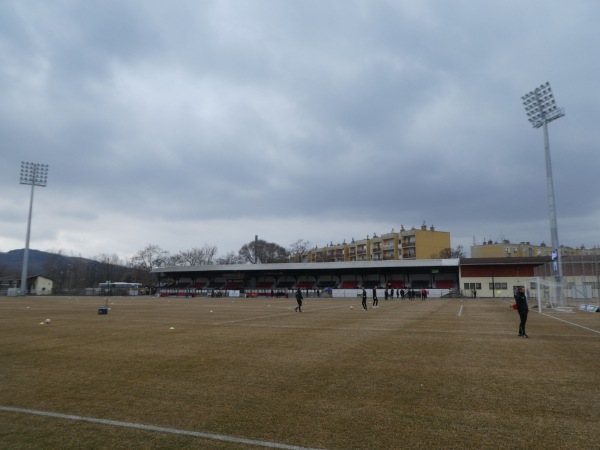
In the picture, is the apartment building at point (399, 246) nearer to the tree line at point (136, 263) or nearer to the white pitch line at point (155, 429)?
the tree line at point (136, 263)

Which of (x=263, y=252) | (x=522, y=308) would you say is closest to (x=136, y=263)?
(x=263, y=252)

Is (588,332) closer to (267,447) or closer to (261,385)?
(261,385)

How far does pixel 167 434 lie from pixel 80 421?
154 cm

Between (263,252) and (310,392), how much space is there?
131 metres

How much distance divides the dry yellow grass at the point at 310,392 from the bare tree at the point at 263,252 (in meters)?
123

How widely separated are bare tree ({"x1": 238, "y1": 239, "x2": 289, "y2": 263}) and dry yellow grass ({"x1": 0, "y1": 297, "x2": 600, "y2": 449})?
122669mm

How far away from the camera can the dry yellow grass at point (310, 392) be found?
→ 5.39 m

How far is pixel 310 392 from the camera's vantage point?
24.6 ft

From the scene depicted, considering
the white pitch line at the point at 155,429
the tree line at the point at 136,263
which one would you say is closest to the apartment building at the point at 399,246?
the tree line at the point at 136,263

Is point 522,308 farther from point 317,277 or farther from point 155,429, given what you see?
point 317,277

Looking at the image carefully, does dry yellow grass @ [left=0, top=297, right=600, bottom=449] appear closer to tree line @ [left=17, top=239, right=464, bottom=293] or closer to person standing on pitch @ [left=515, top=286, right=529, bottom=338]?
person standing on pitch @ [left=515, top=286, right=529, bottom=338]

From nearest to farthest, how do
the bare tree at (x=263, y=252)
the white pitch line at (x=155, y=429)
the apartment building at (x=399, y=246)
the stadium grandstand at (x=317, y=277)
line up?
the white pitch line at (x=155, y=429), the stadium grandstand at (x=317, y=277), the apartment building at (x=399, y=246), the bare tree at (x=263, y=252)

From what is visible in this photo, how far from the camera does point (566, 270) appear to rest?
136 feet

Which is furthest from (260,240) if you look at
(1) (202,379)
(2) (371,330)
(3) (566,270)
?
(1) (202,379)
